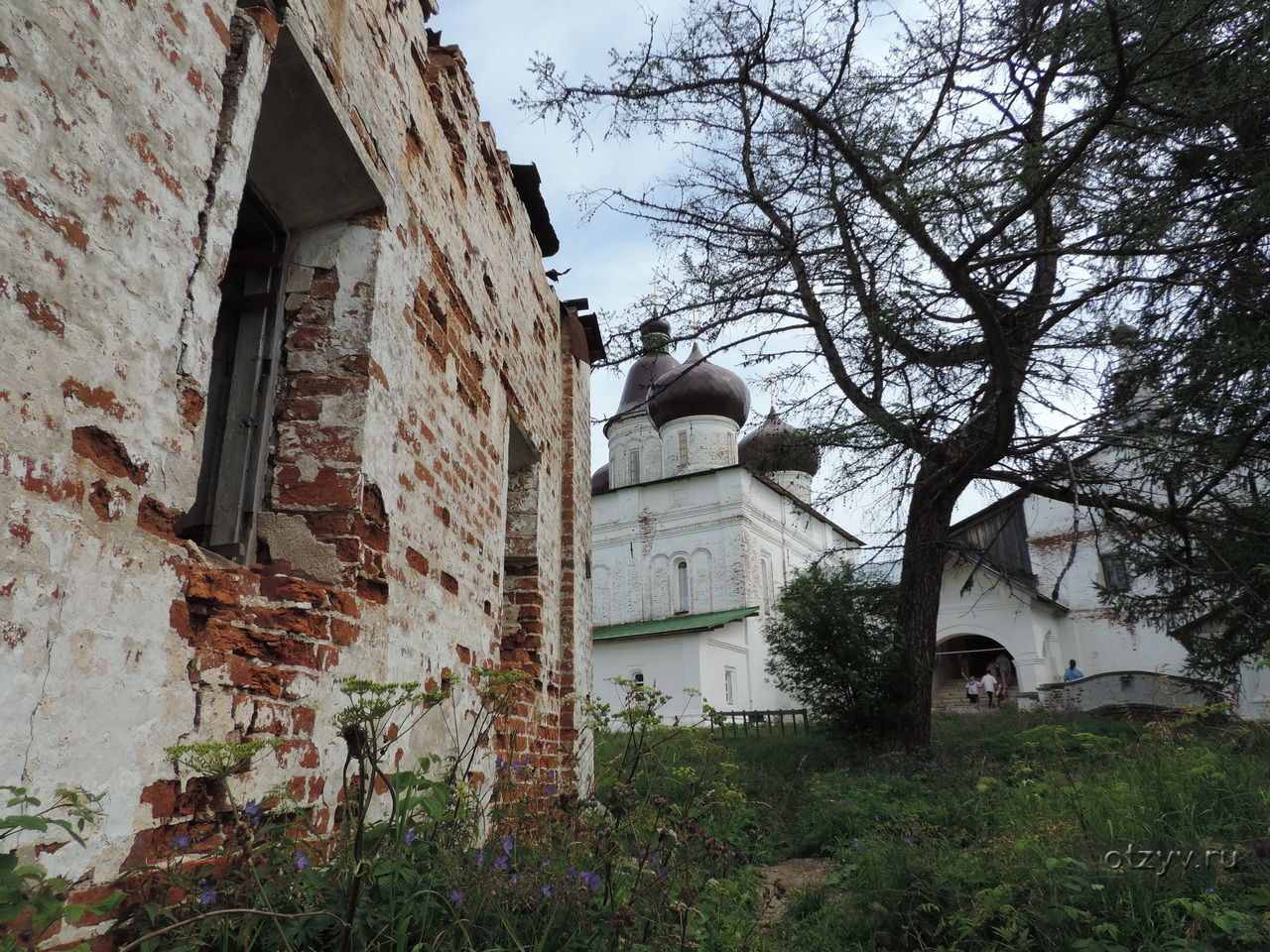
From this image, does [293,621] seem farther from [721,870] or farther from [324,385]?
[721,870]

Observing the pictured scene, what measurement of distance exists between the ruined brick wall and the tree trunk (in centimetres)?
624

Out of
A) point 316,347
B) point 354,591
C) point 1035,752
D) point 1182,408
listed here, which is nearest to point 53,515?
point 354,591

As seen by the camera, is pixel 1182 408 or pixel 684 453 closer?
pixel 1182 408

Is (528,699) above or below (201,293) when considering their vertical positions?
below

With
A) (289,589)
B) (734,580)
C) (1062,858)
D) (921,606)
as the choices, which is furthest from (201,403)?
(734,580)

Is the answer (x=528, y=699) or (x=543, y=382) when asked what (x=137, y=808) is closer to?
(x=528, y=699)

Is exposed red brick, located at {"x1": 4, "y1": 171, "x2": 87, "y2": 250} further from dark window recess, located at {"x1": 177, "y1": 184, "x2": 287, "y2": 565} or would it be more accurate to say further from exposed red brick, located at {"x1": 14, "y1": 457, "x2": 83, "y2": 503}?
dark window recess, located at {"x1": 177, "y1": 184, "x2": 287, "y2": 565}

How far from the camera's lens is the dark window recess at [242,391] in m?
2.66

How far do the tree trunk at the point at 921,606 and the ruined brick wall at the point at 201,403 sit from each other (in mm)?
6235

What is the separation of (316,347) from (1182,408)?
669cm

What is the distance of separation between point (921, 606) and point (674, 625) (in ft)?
45.8

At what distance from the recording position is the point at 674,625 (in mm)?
22672

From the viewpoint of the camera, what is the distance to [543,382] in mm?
6371

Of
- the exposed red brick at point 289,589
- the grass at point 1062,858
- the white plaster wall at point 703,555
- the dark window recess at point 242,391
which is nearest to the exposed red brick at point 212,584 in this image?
the exposed red brick at point 289,589
